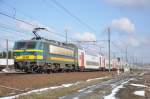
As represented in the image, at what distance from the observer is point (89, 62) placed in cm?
7675

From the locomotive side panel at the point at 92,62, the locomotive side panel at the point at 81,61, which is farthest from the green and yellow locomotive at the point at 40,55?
the locomotive side panel at the point at 92,62

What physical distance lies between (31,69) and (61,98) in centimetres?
1869

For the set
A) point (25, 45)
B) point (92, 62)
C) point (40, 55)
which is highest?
point (25, 45)

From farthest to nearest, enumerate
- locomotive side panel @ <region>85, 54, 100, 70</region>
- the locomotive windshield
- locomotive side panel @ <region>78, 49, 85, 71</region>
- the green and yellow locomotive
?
locomotive side panel @ <region>85, 54, 100, 70</region> → locomotive side panel @ <region>78, 49, 85, 71</region> → the locomotive windshield → the green and yellow locomotive

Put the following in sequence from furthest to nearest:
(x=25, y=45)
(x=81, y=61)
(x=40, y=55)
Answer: (x=81, y=61)
(x=40, y=55)
(x=25, y=45)

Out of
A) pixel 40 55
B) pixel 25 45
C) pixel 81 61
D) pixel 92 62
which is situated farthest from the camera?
pixel 92 62

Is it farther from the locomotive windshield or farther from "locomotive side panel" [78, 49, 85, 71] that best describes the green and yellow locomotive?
"locomotive side panel" [78, 49, 85, 71]

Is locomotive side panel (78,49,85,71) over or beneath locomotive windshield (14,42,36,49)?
beneath

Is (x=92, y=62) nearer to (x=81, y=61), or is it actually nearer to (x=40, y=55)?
(x=81, y=61)

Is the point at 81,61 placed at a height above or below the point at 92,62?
above

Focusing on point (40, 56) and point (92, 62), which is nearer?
point (40, 56)

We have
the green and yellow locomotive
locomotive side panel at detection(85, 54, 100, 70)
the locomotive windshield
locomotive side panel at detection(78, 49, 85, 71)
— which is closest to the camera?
the green and yellow locomotive

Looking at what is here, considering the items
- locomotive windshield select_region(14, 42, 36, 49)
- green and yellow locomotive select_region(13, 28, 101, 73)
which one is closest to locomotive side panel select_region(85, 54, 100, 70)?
green and yellow locomotive select_region(13, 28, 101, 73)

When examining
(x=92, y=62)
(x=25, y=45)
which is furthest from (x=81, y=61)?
(x=25, y=45)
